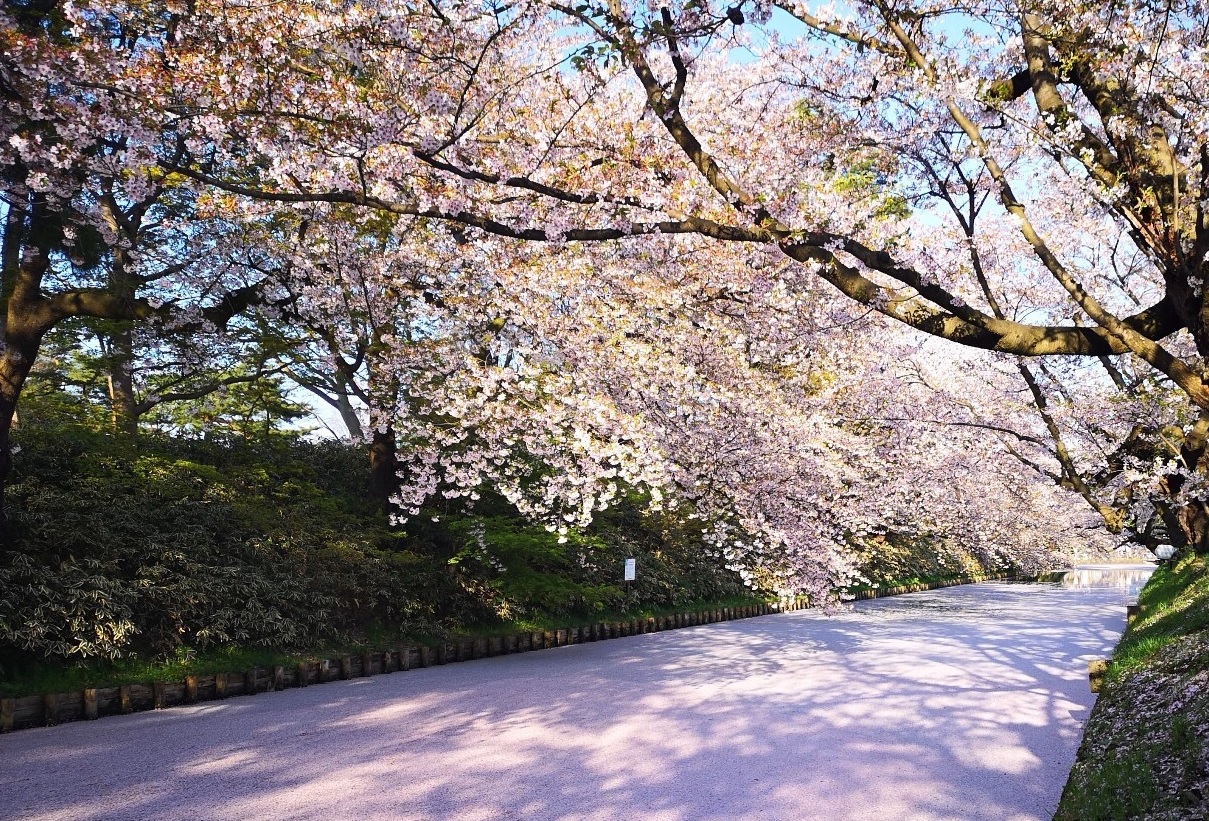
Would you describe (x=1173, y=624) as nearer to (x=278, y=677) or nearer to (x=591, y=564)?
(x=278, y=677)

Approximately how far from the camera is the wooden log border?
Result: 751cm

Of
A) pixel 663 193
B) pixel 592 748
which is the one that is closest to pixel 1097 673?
pixel 592 748

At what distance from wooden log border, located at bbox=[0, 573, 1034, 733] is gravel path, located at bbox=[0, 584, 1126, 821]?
0.22 m

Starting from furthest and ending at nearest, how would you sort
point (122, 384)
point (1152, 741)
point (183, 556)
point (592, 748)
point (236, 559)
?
point (122, 384)
point (236, 559)
point (183, 556)
point (592, 748)
point (1152, 741)

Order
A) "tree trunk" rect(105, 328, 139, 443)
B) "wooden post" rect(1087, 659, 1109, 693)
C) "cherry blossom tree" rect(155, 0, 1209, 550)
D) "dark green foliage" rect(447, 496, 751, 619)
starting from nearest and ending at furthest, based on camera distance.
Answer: "cherry blossom tree" rect(155, 0, 1209, 550), "wooden post" rect(1087, 659, 1109, 693), "dark green foliage" rect(447, 496, 751, 619), "tree trunk" rect(105, 328, 139, 443)

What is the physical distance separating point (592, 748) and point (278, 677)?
15.0 ft

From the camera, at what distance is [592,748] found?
6.79 m

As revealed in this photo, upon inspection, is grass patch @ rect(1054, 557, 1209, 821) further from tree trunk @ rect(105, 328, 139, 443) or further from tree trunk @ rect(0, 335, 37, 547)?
tree trunk @ rect(105, 328, 139, 443)

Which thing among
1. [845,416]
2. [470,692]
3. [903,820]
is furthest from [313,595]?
[845,416]

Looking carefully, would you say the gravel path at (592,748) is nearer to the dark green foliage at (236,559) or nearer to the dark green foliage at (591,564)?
the dark green foliage at (236,559)

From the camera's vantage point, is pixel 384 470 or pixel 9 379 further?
pixel 384 470

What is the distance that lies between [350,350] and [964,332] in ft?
30.8

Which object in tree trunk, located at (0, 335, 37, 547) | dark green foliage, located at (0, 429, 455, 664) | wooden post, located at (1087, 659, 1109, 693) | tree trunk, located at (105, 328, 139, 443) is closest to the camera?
dark green foliage, located at (0, 429, 455, 664)

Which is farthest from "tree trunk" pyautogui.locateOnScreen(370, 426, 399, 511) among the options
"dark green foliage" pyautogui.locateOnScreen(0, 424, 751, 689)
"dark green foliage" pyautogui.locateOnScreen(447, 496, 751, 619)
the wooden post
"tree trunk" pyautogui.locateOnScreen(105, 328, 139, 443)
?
the wooden post
